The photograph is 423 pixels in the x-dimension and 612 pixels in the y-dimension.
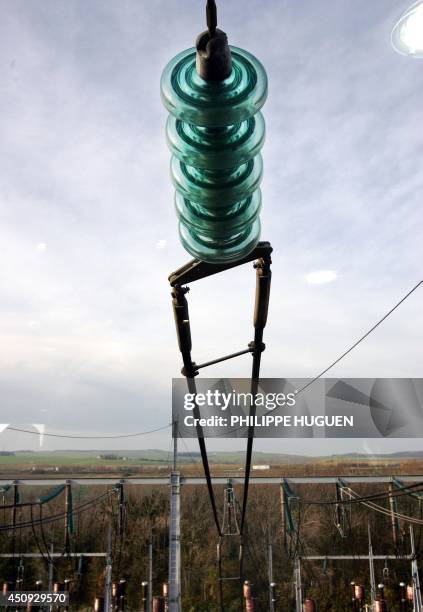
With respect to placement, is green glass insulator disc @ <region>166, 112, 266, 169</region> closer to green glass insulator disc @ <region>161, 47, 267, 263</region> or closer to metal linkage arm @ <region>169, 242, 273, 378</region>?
green glass insulator disc @ <region>161, 47, 267, 263</region>

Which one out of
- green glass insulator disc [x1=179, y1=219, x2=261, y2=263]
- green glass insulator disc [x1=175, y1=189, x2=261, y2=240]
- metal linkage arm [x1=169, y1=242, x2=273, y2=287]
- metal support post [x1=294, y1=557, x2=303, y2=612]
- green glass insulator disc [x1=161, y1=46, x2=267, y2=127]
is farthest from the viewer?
metal support post [x1=294, y1=557, x2=303, y2=612]

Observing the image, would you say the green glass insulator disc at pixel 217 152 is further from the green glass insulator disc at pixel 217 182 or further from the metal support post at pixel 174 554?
the metal support post at pixel 174 554

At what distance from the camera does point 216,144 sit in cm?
167

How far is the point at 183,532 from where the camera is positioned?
3441 cm

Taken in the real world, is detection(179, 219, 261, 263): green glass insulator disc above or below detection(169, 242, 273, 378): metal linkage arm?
below

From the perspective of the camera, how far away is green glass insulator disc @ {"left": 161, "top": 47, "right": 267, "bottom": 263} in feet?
5.06

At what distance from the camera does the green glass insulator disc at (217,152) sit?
1.54m

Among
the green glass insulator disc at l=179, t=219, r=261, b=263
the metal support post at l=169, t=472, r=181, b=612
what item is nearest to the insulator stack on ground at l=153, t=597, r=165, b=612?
the metal support post at l=169, t=472, r=181, b=612

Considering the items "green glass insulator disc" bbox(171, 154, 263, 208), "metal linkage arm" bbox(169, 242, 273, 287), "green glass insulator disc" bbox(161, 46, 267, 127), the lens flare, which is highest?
the lens flare

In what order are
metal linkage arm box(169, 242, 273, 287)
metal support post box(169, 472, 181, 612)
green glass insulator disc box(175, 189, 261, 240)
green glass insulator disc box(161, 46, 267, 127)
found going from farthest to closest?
metal support post box(169, 472, 181, 612) < metal linkage arm box(169, 242, 273, 287) < green glass insulator disc box(175, 189, 261, 240) < green glass insulator disc box(161, 46, 267, 127)

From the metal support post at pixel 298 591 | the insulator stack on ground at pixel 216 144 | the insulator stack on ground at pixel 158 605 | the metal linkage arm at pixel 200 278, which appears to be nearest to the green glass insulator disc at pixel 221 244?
the insulator stack on ground at pixel 216 144

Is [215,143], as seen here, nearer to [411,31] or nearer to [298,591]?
[411,31]

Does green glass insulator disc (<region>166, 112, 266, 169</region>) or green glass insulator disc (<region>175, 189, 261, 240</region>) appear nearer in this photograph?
green glass insulator disc (<region>166, 112, 266, 169</region>)

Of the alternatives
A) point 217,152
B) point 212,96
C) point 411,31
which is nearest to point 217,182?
point 217,152
